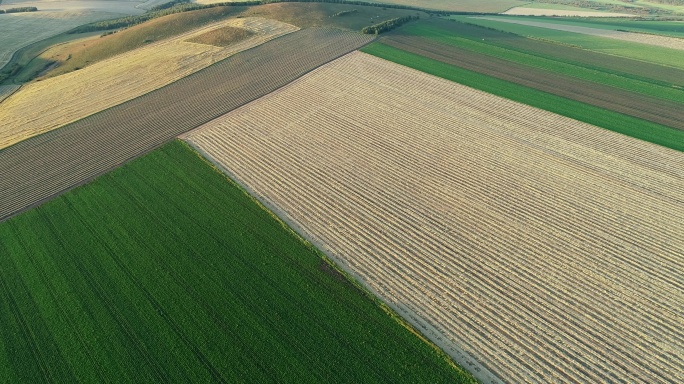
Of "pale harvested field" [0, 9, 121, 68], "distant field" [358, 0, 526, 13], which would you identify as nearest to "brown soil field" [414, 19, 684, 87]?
"distant field" [358, 0, 526, 13]

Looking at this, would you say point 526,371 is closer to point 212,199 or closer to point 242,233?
point 242,233

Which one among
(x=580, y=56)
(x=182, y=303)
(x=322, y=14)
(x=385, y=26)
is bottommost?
(x=182, y=303)

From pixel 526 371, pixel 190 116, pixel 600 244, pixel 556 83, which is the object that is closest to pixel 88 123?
pixel 190 116

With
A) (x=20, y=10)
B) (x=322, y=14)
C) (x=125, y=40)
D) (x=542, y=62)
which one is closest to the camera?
(x=542, y=62)

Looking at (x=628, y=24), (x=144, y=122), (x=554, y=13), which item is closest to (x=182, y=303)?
(x=144, y=122)

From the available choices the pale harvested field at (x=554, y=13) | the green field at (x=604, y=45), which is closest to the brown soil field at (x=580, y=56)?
the green field at (x=604, y=45)

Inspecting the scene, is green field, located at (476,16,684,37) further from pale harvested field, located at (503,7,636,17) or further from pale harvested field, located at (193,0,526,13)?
pale harvested field, located at (193,0,526,13)

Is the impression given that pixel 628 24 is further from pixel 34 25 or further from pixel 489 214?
pixel 34 25
